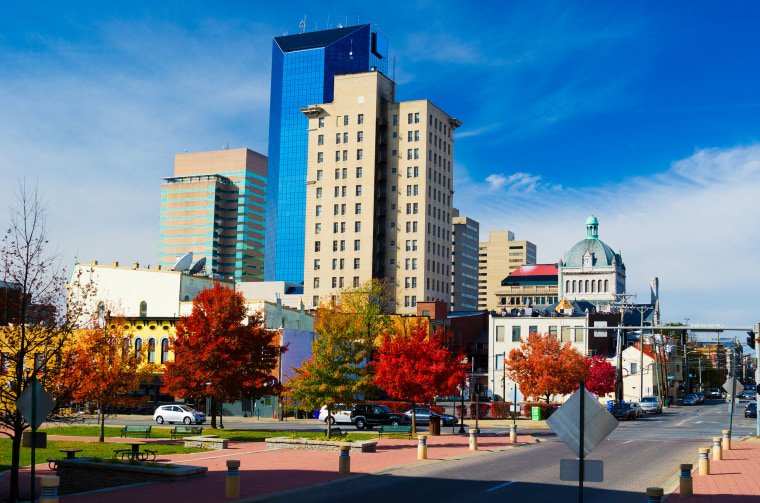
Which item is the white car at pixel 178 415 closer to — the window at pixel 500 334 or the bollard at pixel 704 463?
the bollard at pixel 704 463

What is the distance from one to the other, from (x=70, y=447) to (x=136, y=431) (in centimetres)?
778

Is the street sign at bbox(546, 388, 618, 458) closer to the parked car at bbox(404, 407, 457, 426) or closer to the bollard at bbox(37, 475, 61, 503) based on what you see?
the bollard at bbox(37, 475, 61, 503)

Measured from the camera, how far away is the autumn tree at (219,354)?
40938 mm

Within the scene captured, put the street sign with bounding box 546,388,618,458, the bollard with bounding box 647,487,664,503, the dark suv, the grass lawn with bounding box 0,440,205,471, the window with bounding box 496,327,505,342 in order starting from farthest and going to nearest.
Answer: the window with bounding box 496,327,505,342 < the dark suv < the grass lawn with bounding box 0,440,205,471 < the bollard with bounding box 647,487,664,503 < the street sign with bounding box 546,388,618,458

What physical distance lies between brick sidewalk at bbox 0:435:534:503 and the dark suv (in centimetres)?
998

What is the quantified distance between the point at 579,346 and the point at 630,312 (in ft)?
225

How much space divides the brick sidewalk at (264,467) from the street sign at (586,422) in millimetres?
10675

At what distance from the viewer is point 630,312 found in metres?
→ 148

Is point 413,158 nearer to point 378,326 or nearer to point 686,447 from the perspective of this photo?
point 378,326

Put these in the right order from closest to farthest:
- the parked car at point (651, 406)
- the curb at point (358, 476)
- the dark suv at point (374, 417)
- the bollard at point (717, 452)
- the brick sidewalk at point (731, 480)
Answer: the curb at point (358, 476) < the brick sidewalk at point (731, 480) < the bollard at point (717, 452) < the dark suv at point (374, 417) < the parked car at point (651, 406)

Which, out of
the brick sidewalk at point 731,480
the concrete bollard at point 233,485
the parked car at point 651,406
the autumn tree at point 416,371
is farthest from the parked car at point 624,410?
the concrete bollard at point 233,485

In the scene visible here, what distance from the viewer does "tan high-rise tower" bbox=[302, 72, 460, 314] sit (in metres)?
121

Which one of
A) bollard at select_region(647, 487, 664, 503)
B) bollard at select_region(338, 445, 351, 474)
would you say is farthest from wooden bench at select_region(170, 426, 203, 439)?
bollard at select_region(647, 487, 664, 503)

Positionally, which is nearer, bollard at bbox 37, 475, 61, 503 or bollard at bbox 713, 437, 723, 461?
bollard at bbox 37, 475, 61, 503
